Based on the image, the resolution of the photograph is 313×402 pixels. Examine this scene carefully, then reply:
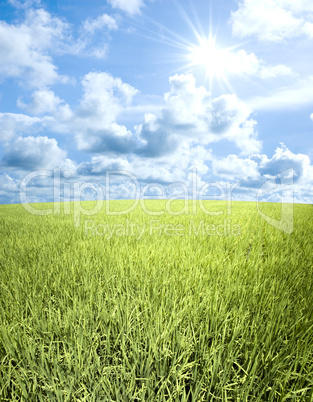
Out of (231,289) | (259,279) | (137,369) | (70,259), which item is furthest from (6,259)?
(259,279)

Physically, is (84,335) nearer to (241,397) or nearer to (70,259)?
(241,397)

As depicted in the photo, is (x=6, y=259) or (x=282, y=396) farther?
(x=6, y=259)

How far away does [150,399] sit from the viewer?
3.81 ft

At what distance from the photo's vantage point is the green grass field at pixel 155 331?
124 cm

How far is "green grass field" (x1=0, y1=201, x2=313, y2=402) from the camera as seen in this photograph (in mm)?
1239

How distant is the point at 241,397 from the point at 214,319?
1.66 ft

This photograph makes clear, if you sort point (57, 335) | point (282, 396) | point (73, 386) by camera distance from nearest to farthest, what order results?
1. point (282, 396)
2. point (73, 386)
3. point (57, 335)

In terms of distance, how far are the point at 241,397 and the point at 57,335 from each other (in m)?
1.21

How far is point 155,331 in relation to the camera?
151 centimetres

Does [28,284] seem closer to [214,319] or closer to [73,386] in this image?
[73,386]

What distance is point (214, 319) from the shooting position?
5.47 ft

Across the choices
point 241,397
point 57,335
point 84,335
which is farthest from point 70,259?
point 241,397

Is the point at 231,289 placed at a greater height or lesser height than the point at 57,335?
greater

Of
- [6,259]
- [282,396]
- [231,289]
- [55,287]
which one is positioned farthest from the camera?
[6,259]
